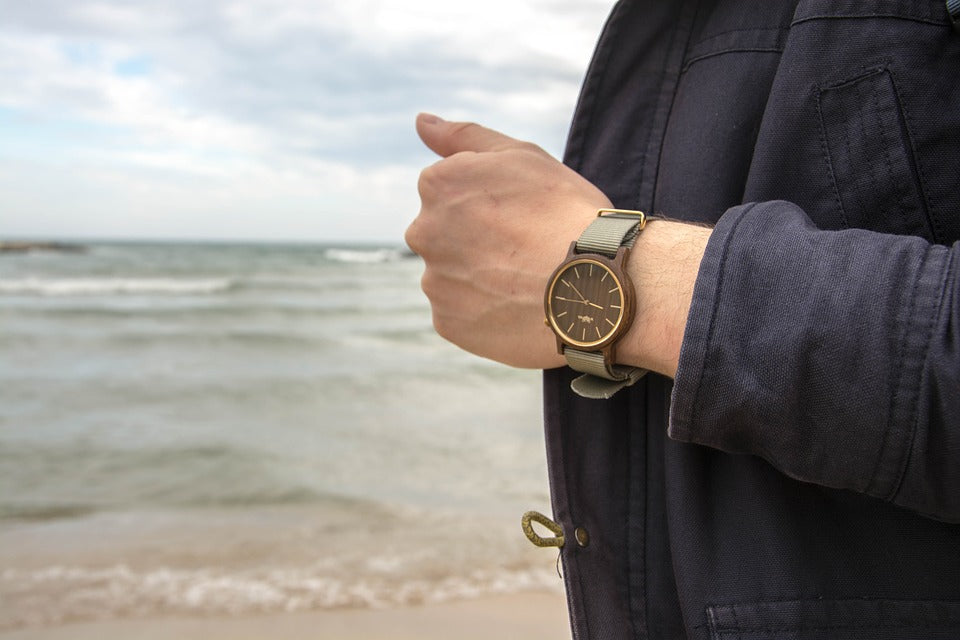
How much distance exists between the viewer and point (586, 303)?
82cm

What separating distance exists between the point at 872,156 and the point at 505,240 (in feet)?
1.35

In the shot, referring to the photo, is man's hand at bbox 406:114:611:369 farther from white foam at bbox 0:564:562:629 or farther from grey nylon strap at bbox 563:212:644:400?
white foam at bbox 0:564:562:629

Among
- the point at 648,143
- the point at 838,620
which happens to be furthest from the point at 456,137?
the point at 838,620

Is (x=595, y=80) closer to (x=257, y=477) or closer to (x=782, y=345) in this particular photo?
(x=782, y=345)

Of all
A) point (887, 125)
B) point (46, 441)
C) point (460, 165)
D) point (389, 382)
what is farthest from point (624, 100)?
point (389, 382)

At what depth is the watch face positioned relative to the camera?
2.65 feet

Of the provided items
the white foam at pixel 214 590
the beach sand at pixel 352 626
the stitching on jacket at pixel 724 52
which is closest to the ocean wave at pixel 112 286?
the white foam at pixel 214 590

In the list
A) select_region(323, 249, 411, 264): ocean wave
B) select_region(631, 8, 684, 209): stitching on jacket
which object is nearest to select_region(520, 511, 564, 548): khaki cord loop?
select_region(631, 8, 684, 209): stitching on jacket

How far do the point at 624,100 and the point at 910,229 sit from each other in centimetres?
42

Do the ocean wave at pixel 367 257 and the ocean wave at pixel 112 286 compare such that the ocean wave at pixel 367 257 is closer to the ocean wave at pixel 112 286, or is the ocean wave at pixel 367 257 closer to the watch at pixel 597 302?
the ocean wave at pixel 112 286

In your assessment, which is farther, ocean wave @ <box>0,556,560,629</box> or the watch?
ocean wave @ <box>0,556,560,629</box>

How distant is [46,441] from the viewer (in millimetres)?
4449

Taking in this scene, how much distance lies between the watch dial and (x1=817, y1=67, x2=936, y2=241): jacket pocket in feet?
0.86

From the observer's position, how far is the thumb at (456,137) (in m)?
1.04
